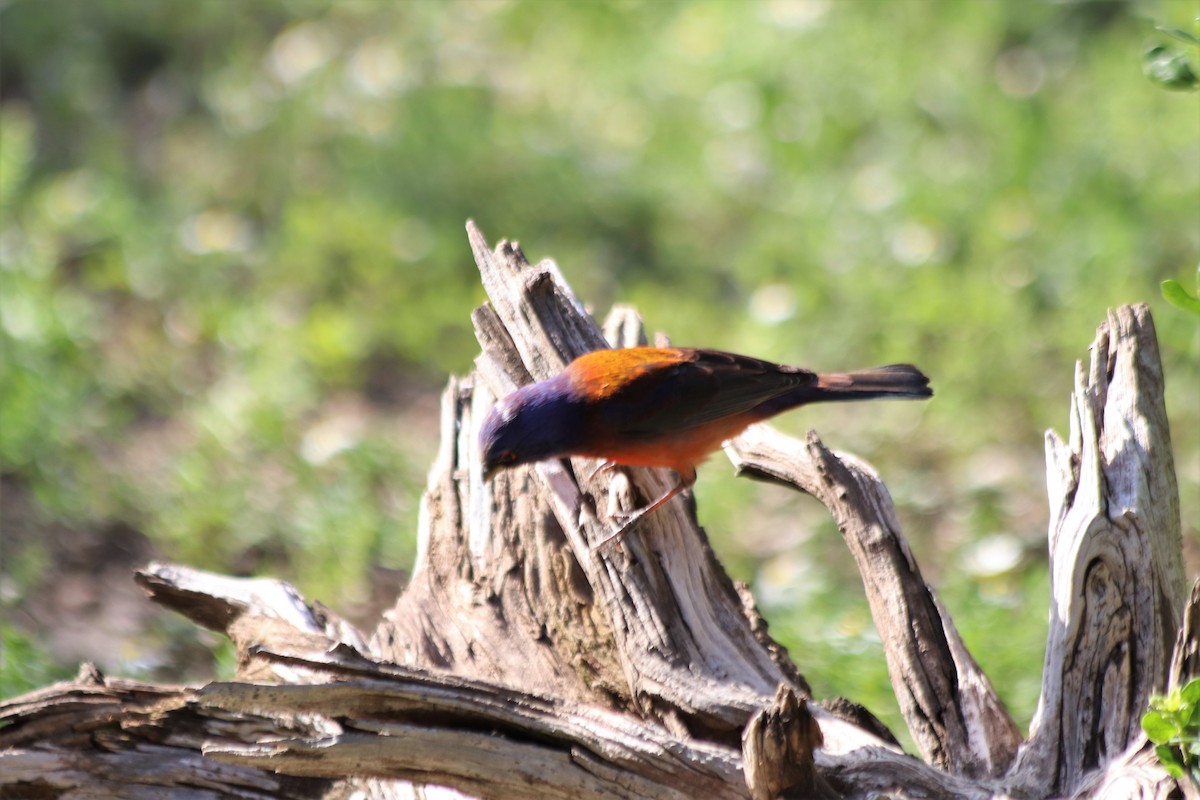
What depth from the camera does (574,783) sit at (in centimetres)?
271

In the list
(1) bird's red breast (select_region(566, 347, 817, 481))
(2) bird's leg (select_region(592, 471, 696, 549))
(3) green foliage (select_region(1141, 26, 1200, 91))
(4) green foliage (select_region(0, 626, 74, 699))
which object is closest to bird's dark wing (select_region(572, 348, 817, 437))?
(1) bird's red breast (select_region(566, 347, 817, 481))

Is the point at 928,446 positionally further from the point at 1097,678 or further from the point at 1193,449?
the point at 1097,678

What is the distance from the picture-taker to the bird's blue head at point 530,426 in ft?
11.3

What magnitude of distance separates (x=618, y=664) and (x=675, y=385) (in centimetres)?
91

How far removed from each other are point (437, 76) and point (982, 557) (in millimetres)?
4901

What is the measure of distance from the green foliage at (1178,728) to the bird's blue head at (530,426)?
1635 millimetres

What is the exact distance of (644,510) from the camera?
136 inches

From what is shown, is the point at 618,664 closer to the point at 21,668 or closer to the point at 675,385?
the point at 675,385

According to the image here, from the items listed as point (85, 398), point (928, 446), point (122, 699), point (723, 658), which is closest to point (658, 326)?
point (928, 446)

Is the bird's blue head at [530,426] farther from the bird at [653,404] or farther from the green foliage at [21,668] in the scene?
the green foliage at [21,668]

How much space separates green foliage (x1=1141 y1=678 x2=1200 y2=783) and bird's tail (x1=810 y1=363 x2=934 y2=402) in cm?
176

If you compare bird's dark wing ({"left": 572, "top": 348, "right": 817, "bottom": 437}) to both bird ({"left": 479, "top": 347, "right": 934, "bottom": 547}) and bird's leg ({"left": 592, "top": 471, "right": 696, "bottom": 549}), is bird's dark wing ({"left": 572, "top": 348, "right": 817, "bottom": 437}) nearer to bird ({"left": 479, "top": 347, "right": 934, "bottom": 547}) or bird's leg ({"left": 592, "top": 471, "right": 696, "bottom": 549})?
bird ({"left": 479, "top": 347, "right": 934, "bottom": 547})

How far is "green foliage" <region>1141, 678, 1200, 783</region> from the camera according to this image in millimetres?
2357

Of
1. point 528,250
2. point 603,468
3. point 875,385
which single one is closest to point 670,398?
point 603,468
